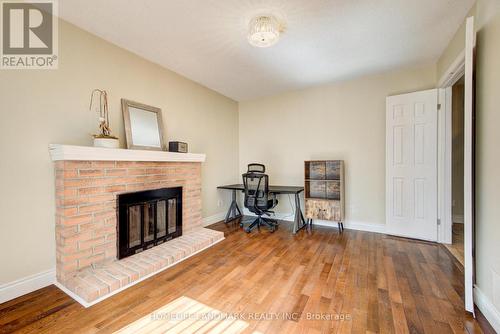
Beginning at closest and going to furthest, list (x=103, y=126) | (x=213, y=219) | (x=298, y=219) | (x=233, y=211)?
(x=103, y=126) → (x=298, y=219) → (x=213, y=219) → (x=233, y=211)

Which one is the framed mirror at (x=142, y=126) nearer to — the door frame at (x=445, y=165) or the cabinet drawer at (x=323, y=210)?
the cabinet drawer at (x=323, y=210)

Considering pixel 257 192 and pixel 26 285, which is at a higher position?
pixel 257 192

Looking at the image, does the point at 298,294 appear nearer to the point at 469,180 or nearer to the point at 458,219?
the point at 469,180

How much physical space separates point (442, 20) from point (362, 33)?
756 mm

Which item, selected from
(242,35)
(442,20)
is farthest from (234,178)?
(442,20)

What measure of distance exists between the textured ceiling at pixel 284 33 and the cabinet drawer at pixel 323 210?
219 centimetres

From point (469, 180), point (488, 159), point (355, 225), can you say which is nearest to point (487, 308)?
point (469, 180)

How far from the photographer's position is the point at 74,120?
89.0 inches

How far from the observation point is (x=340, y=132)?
3.84 metres

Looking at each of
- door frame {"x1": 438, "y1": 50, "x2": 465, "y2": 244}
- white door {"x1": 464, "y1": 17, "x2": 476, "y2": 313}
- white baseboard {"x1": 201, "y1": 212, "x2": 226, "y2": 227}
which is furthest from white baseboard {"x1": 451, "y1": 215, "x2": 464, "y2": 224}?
white baseboard {"x1": 201, "y1": 212, "x2": 226, "y2": 227}

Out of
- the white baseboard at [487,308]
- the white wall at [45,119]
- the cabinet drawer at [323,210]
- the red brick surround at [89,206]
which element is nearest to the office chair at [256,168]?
the cabinet drawer at [323,210]

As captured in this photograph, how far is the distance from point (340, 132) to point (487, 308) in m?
2.84

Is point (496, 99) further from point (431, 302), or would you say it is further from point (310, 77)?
point (310, 77)

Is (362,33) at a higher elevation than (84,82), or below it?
higher
